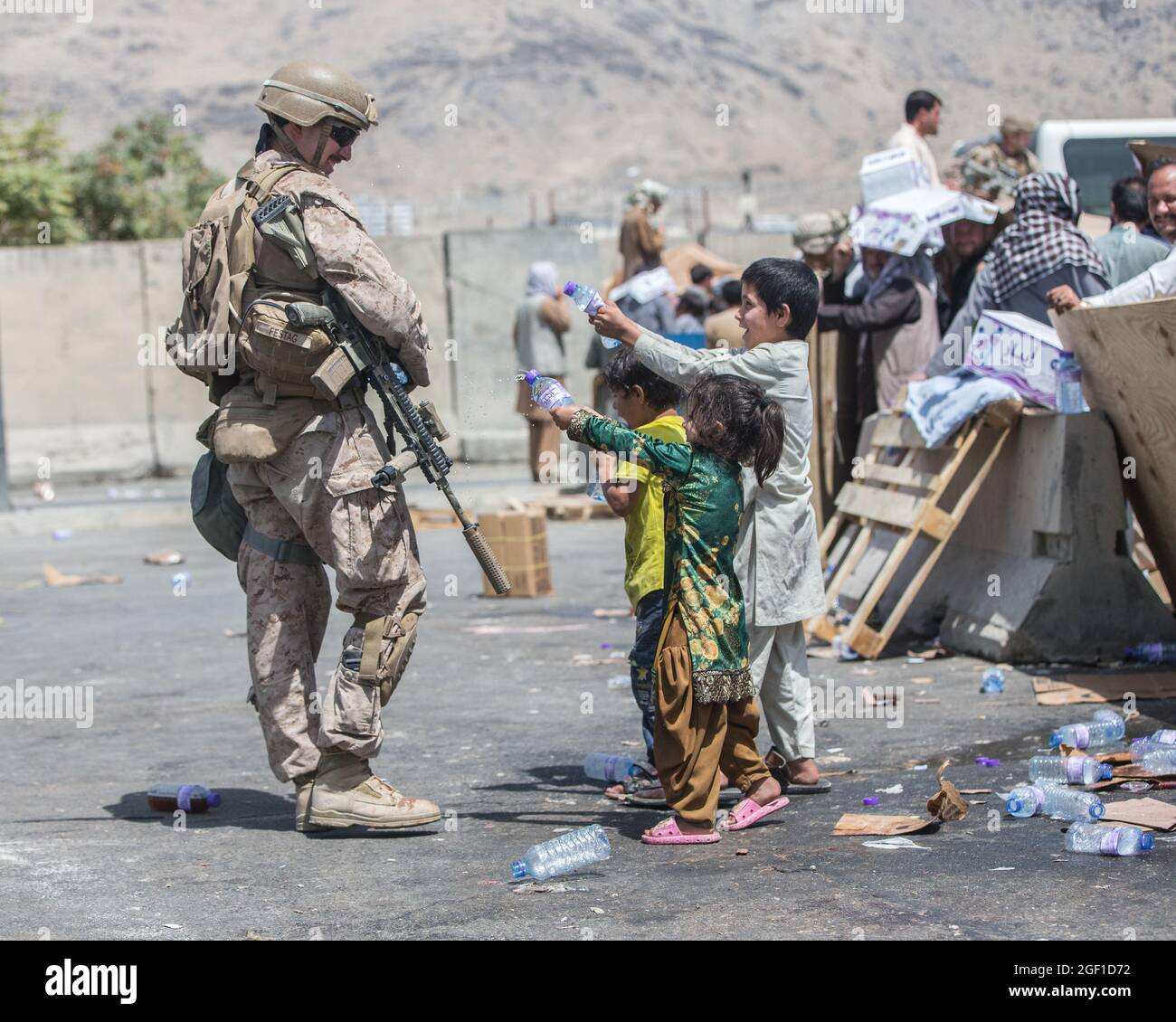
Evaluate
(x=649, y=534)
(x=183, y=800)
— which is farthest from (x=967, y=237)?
(x=183, y=800)

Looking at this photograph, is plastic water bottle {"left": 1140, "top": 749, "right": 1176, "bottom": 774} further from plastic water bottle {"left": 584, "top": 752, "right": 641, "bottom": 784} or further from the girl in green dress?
plastic water bottle {"left": 584, "top": 752, "right": 641, "bottom": 784}

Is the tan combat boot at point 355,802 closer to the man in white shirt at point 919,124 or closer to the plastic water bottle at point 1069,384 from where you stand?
the plastic water bottle at point 1069,384

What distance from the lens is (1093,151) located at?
1347cm

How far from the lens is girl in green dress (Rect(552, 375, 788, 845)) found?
4.80 metres

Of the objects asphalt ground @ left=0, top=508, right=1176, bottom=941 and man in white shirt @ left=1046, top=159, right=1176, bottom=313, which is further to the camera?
man in white shirt @ left=1046, top=159, right=1176, bottom=313

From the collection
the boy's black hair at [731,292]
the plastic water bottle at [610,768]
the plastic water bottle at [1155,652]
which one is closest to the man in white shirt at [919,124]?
the boy's black hair at [731,292]

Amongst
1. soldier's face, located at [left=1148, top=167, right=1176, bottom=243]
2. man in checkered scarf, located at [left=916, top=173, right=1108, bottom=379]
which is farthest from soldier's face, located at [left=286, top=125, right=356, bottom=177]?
man in checkered scarf, located at [left=916, top=173, right=1108, bottom=379]

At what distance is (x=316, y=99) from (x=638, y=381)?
1.34m

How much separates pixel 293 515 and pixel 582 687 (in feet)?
8.60

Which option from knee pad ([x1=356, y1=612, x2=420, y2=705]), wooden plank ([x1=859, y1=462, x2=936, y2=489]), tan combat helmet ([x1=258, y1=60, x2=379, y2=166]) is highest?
tan combat helmet ([x1=258, y1=60, x2=379, y2=166])

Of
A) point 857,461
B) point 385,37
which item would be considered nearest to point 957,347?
point 857,461

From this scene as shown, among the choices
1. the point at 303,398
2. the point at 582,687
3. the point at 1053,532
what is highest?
the point at 303,398

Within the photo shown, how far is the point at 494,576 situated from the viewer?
5145 mm
